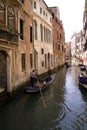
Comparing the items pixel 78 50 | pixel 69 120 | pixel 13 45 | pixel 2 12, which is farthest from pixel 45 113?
pixel 78 50

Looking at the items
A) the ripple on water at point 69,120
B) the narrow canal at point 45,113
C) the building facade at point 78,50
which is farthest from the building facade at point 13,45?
the building facade at point 78,50

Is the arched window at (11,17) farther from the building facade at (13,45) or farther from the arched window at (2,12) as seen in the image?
the arched window at (2,12)

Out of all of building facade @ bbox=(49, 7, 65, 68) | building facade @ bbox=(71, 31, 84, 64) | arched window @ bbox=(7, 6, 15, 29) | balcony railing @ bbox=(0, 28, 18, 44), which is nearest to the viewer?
balcony railing @ bbox=(0, 28, 18, 44)

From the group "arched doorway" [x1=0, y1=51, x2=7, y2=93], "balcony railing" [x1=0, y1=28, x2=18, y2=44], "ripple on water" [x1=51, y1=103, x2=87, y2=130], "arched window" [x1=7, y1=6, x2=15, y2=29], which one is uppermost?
"arched window" [x1=7, y1=6, x2=15, y2=29]

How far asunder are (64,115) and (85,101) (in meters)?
3.29

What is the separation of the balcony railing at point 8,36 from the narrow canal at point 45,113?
10.6ft

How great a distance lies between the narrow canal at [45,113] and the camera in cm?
927

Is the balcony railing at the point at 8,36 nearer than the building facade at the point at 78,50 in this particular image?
Yes

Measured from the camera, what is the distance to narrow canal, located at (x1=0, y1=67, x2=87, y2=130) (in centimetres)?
927

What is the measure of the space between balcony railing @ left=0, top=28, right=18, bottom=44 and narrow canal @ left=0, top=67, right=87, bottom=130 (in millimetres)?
3225

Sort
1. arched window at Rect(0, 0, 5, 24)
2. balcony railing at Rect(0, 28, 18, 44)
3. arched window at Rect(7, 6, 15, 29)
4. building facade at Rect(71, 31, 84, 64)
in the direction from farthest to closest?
building facade at Rect(71, 31, 84, 64) < arched window at Rect(7, 6, 15, 29) < arched window at Rect(0, 0, 5, 24) < balcony railing at Rect(0, 28, 18, 44)

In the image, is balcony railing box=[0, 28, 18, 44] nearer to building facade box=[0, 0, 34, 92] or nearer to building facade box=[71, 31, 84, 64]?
building facade box=[0, 0, 34, 92]

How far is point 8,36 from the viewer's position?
13141mm

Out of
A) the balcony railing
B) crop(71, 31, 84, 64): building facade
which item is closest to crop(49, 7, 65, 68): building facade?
crop(71, 31, 84, 64): building facade
